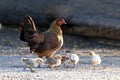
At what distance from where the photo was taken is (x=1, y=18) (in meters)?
19.6

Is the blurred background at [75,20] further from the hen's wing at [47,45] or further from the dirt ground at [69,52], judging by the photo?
the hen's wing at [47,45]

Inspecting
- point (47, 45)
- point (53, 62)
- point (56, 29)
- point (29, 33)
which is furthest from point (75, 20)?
point (53, 62)

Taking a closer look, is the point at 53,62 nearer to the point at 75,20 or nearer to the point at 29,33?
the point at 29,33

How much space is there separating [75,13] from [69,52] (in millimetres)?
2039

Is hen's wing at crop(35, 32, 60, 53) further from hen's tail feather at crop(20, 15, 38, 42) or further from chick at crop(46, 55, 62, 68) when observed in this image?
chick at crop(46, 55, 62, 68)

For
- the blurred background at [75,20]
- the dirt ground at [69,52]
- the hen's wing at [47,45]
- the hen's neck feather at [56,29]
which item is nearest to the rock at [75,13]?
the blurred background at [75,20]

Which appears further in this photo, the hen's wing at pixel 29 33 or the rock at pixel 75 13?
the rock at pixel 75 13

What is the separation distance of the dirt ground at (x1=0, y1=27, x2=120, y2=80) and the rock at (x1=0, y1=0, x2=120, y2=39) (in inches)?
21.0

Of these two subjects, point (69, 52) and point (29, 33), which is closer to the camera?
point (29, 33)

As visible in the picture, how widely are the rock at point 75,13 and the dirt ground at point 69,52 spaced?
532mm

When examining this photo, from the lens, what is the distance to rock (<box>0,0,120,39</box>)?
17438 mm

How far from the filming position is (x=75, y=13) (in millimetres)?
17922

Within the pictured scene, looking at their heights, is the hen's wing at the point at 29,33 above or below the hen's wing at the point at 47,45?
above

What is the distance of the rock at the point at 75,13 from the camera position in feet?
57.2
